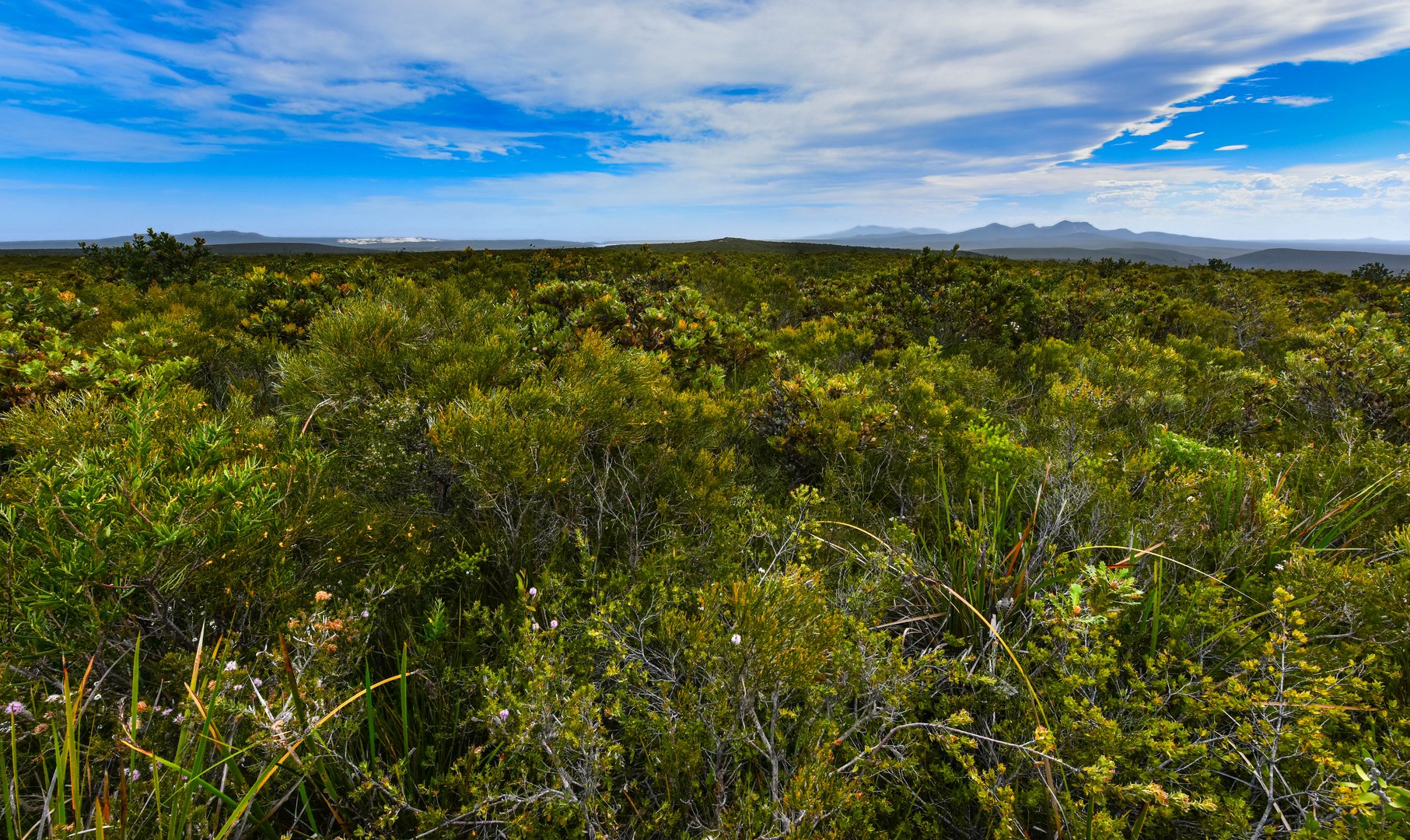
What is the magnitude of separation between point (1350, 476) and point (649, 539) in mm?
5249

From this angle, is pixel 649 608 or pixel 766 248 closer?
pixel 649 608

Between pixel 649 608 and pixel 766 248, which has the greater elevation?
pixel 766 248

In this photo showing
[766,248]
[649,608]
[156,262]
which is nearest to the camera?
[649,608]

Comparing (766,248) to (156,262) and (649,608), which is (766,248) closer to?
(156,262)

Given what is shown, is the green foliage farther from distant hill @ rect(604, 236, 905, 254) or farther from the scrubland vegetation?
distant hill @ rect(604, 236, 905, 254)

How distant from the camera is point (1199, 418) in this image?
6250 millimetres

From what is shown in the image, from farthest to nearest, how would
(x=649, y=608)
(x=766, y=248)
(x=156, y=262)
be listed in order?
(x=766, y=248)
(x=156, y=262)
(x=649, y=608)

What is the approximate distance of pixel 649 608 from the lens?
2820mm

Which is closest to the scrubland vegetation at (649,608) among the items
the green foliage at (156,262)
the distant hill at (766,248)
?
the green foliage at (156,262)

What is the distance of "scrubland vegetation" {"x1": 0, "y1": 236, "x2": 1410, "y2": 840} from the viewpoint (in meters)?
1.81

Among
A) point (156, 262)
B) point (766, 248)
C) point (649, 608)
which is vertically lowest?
point (649, 608)

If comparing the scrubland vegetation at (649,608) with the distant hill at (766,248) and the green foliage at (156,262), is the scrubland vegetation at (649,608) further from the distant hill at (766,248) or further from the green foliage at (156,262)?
the distant hill at (766,248)

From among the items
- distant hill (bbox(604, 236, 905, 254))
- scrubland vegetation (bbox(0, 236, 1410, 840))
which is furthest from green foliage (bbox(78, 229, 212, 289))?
distant hill (bbox(604, 236, 905, 254))

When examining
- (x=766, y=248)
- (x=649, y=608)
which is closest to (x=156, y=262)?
(x=649, y=608)
